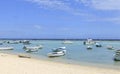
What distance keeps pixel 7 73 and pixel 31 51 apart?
159 ft

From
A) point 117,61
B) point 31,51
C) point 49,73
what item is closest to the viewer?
point 49,73

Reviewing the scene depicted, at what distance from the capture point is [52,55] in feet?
166

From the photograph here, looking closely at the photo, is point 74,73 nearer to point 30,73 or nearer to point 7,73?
point 30,73

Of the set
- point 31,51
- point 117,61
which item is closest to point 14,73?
point 117,61

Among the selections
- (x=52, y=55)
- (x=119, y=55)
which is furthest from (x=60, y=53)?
(x=119, y=55)

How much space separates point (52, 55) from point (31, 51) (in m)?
16.8

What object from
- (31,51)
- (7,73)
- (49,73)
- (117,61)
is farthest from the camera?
(31,51)

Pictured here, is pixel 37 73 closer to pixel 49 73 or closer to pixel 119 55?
pixel 49 73

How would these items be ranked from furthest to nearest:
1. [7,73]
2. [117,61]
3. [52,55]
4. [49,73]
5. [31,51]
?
[31,51] < [52,55] < [117,61] < [49,73] < [7,73]

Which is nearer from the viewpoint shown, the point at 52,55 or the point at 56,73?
the point at 56,73

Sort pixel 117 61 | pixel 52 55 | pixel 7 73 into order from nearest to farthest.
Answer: pixel 7 73 < pixel 117 61 < pixel 52 55

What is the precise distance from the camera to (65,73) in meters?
19.8

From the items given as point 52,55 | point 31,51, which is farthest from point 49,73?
point 31,51

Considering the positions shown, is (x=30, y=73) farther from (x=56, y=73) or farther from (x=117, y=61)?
(x=117, y=61)
